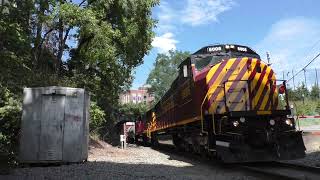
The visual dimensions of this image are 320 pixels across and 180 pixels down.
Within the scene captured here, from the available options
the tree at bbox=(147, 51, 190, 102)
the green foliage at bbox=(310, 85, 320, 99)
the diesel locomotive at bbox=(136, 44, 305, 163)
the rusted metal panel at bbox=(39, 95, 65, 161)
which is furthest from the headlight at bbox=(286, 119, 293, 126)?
the green foliage at bbox=(310, 85, 320, 99)

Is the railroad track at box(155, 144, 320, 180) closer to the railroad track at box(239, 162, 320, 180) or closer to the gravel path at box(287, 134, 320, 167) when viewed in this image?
the railroad track at box(239, 162, 320, 180)

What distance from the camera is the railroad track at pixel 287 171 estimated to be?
443 inches

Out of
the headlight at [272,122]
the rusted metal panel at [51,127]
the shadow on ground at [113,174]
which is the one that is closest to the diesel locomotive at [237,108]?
the headlight at [272,122]

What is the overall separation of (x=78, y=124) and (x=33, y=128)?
1461mm

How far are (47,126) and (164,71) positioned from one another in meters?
87.8

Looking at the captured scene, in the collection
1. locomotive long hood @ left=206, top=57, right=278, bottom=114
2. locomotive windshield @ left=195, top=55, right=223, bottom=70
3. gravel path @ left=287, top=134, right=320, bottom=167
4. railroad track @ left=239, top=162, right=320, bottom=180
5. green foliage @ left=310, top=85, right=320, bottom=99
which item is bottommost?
railroad track @ left=239, top=162, right=320, bottom=180

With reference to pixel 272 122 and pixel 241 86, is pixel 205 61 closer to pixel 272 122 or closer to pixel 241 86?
pixel 241 86

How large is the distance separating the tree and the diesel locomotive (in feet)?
272

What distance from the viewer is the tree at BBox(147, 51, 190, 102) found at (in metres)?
99.3

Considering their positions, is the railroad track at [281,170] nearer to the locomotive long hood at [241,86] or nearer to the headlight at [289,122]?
the headlight at [289,122]

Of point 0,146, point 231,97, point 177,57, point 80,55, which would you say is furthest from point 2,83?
point 177,57

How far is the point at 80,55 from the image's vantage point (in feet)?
96.9

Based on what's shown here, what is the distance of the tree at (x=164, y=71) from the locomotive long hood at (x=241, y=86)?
84007 millimetres

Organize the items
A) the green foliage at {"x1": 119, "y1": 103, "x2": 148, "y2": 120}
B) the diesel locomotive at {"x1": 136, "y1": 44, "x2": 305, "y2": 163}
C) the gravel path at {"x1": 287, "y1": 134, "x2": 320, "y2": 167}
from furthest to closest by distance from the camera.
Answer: the green foliage at {"x1": 119, "y1": 103, "x2": 148, "y2": 120}, the gravel path at {"x1": 287, "y1": 134, "x2": 320, "y2": 167}, the diesel locomotive at {"x1": 136, "y1": 44, "x2": 305, "y2": 163}
